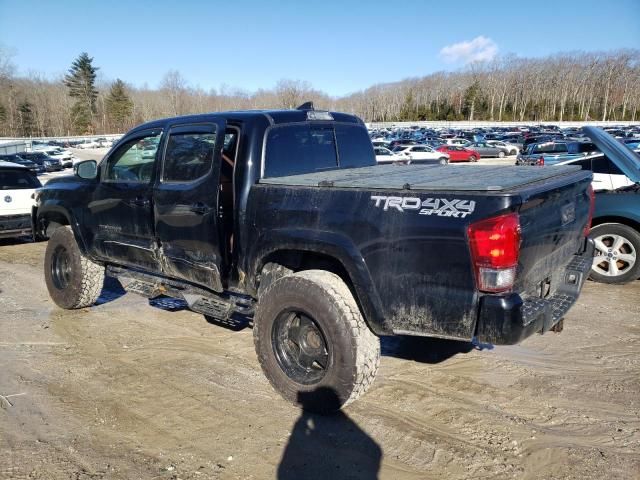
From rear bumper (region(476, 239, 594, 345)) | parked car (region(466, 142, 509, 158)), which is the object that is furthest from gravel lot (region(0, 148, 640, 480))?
parked car (region(466, 142, 509, 158))

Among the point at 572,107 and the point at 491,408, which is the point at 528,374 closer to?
the point at 491,408

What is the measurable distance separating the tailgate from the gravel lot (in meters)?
0.88

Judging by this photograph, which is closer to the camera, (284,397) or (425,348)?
(284,397)

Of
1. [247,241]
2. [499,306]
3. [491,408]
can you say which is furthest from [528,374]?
[247,241]

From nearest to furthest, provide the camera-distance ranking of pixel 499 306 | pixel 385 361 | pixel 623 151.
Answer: pixel 499 306
pixel 385 361
pixel 623 151

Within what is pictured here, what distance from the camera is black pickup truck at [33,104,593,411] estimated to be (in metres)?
2.89

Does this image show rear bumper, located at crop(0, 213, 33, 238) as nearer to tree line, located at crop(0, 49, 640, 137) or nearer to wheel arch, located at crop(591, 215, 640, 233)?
wheel arch, located at crop(591, 215, 640, 233)

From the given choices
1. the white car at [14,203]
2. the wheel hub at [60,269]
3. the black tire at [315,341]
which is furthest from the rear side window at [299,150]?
the white car at [14,203]

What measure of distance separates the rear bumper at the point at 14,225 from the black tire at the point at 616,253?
952cm

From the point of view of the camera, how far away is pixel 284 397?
146 inches

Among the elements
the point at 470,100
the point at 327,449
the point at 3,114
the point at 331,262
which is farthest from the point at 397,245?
the point at 470,100

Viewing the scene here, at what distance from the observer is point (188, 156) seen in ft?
14.2

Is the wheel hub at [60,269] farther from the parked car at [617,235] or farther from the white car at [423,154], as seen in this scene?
the white car at [423,154]

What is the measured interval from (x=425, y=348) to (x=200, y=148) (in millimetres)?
2660
